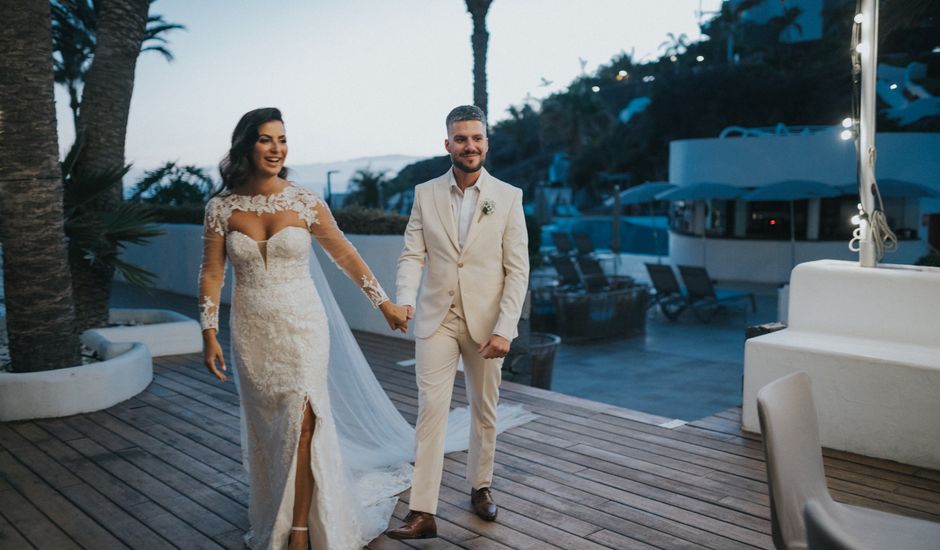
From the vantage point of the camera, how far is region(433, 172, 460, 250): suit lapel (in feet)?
12.1

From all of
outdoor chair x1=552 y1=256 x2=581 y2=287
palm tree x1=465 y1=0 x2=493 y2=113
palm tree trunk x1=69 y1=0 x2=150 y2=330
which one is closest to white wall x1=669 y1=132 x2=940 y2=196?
outdoor chair x1=552 y1=256 x2=581 y2=287

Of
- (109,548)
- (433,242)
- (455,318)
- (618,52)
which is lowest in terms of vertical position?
(109,548)

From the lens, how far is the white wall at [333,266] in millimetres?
8891

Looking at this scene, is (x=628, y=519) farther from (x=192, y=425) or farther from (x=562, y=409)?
(x=192, y=425)

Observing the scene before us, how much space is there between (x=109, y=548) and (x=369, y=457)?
146 cm

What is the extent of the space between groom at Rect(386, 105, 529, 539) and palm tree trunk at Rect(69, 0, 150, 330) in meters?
5.26

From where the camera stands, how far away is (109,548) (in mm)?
3643

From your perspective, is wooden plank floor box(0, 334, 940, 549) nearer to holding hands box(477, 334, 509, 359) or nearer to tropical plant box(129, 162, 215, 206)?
holding hands box(477, 334, 509, 359)

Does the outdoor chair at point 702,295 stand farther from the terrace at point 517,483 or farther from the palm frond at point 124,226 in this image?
the palm frond at point 124,226

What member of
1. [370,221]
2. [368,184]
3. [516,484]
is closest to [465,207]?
[516,484]

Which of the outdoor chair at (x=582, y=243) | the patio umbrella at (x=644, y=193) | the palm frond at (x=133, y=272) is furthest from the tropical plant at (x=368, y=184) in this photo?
the palm frond at (x=133, y=272)

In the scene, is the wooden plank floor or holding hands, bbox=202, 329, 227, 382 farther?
the wooden plank floor

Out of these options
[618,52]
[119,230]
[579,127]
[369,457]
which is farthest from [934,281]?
[618,52]

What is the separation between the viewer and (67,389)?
5.85 metres
